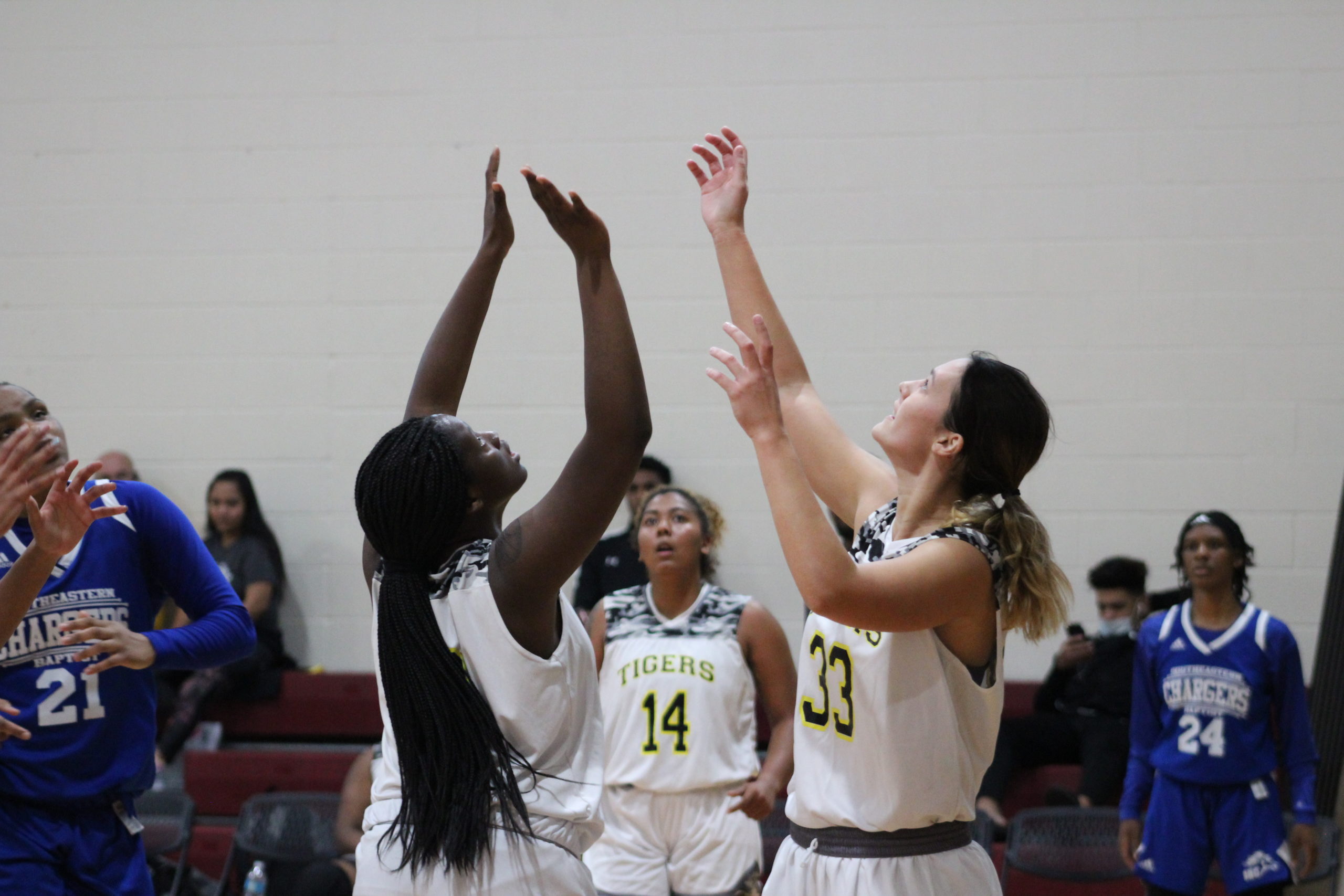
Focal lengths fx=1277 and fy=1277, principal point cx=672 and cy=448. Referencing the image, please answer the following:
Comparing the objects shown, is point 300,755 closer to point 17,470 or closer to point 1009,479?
point 17,470

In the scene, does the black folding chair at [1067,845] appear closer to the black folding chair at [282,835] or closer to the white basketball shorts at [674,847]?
the white basketball shorts at [674,847]

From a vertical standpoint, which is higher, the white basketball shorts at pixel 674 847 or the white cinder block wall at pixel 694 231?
the white cinder block wall at pixel 694 231

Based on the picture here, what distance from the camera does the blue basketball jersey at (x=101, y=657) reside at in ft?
8.77

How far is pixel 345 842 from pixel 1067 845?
8.94 ft

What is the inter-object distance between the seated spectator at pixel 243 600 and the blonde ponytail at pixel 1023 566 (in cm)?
473

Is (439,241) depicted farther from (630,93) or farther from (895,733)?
(895,733)

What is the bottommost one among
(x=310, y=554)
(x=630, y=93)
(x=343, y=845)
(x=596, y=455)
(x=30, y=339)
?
(x=343, y=845)

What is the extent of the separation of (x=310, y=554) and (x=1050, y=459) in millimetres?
3794

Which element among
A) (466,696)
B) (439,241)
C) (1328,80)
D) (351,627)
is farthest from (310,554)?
(1328,80)

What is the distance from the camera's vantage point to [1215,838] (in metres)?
4.47

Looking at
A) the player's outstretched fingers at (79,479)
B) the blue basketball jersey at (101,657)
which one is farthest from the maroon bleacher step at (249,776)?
the player's outstretched fingers at (79,479)

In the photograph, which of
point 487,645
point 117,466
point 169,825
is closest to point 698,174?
point 487,645

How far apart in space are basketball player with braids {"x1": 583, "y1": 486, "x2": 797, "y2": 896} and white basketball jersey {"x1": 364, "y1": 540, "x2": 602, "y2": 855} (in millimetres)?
1907

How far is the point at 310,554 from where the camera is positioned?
21.9 ft
